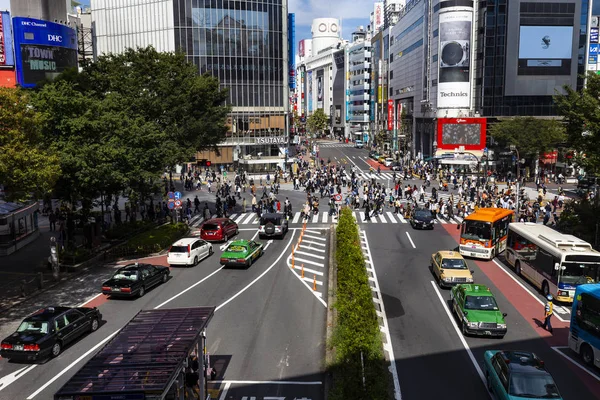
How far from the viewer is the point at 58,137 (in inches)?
1200

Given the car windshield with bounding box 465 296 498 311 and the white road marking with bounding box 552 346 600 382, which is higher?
the car windshield with bounding box 465 296 498 311

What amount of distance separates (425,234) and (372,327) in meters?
24.9

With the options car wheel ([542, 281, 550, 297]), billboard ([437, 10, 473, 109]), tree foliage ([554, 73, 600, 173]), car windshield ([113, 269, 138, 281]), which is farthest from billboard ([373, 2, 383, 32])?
car windshield ([113, 269, 138, 281])

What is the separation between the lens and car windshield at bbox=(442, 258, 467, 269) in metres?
27.9

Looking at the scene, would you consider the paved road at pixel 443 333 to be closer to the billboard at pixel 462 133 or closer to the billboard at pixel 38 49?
the billboard at pixel 462 133

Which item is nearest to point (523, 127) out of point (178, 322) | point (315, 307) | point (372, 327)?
point (315, 307)

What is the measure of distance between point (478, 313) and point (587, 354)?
3.84 meters

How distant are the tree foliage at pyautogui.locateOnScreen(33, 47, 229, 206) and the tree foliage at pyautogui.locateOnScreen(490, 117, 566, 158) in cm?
4271

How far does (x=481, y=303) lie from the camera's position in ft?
70.3

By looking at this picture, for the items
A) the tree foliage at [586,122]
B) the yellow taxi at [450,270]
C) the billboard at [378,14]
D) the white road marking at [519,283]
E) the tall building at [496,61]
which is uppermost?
the billboard at [378,14]

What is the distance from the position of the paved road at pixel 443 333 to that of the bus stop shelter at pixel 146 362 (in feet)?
21.8

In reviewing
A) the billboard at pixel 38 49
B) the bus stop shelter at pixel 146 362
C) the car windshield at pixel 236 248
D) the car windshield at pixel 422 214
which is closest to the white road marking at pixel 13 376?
the bus stop shelter at pixel 146 362

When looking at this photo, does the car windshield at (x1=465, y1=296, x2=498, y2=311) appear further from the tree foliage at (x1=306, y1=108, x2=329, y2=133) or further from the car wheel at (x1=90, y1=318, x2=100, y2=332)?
the tree foliage at (x1=306, y1=108, x2=329, y2=133)

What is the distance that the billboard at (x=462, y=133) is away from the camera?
80938mm
